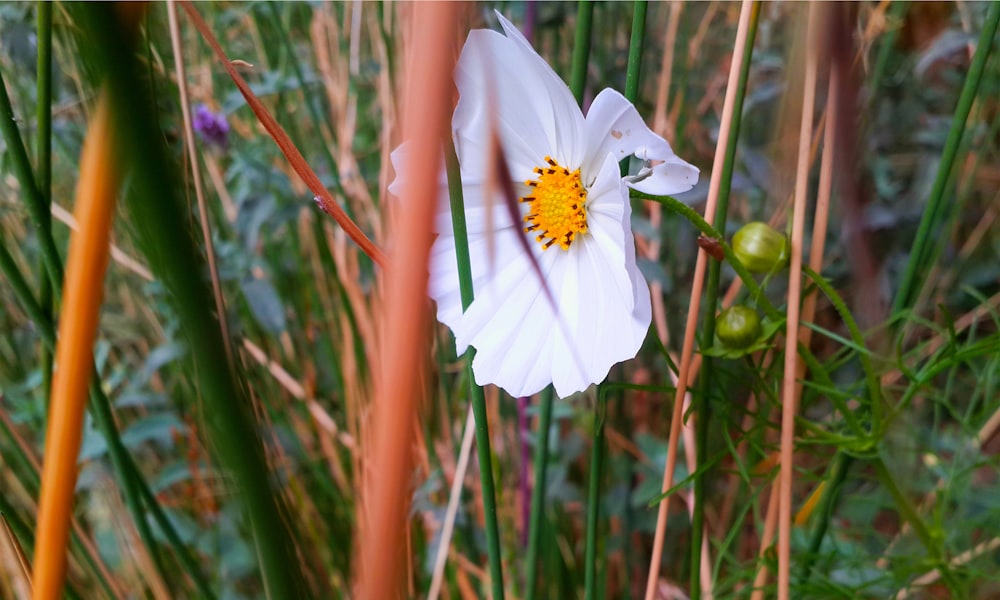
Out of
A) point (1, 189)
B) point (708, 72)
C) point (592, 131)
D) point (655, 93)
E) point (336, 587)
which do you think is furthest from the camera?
point (708, 72)

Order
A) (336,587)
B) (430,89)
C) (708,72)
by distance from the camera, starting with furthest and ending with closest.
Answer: (708,72) < (336,587) < (430,89)

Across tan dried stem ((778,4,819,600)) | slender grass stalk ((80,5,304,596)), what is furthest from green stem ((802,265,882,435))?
slender grass stalk ((80,5,304,596))

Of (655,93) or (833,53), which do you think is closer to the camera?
(833,53)

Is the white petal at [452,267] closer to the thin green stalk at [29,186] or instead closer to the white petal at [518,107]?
the white petal at [518,107]

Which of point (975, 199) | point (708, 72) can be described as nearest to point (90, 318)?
point (708, 72)

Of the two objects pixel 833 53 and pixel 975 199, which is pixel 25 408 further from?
pixel 975 199

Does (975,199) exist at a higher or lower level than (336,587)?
higher

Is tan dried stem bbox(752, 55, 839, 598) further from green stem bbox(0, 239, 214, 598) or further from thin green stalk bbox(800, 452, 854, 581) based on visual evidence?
green stem bbox(0, 239, 214, 598)

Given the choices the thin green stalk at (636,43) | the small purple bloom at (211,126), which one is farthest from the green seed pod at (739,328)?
the small purple bloom at (211,126)
